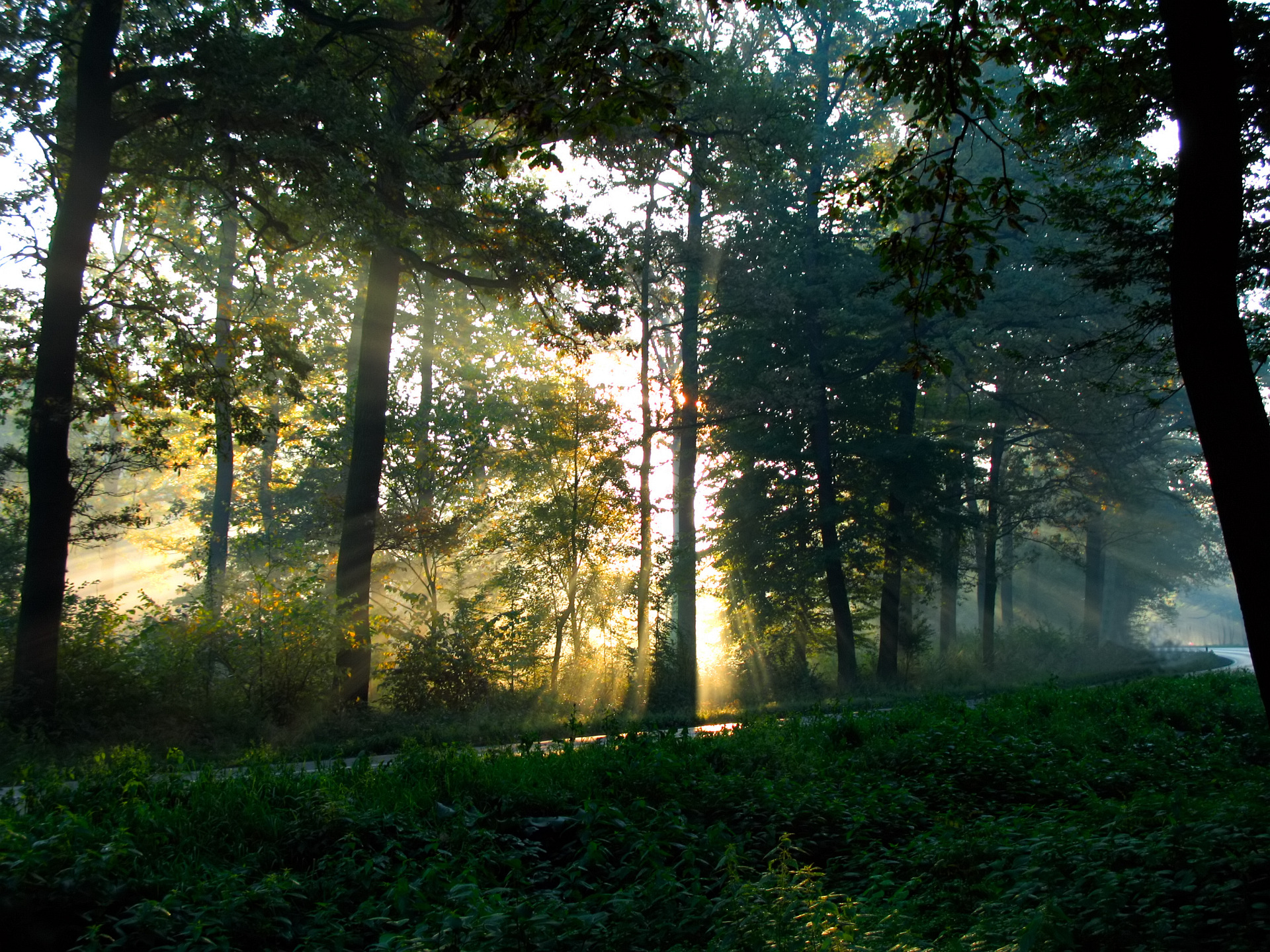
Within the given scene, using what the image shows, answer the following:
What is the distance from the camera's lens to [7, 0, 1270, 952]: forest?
17.8 ft

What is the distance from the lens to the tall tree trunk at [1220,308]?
5.32 m

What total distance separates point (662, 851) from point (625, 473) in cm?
1623

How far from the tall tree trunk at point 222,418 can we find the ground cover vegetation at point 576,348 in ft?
0.56

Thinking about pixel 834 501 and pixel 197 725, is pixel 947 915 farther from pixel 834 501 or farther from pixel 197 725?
pixel 834 501

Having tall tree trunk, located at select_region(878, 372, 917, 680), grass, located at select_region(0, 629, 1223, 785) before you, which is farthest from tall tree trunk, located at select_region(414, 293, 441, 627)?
tall tree trunk, located at select_region(878, 372, 917, 680)

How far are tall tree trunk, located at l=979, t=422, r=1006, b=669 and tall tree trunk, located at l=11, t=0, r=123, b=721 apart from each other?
81.2 ft

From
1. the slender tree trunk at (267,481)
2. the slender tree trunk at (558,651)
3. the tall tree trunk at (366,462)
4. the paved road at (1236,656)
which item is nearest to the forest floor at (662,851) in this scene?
the tall tree trunk at (366,462)

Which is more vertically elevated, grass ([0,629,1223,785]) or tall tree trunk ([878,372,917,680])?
tall tree trunk ([878,372,917,680])

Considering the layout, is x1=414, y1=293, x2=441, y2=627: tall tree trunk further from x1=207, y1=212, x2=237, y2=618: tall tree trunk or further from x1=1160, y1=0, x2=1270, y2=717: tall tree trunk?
x1=1160, y1=0, x2=1270, y2=717: tall tree trunk

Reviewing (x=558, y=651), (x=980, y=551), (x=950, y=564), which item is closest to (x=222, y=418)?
(x=558, y=651)

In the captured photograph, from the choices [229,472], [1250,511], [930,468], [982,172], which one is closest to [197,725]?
[1250,511]

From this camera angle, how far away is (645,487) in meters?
22.8

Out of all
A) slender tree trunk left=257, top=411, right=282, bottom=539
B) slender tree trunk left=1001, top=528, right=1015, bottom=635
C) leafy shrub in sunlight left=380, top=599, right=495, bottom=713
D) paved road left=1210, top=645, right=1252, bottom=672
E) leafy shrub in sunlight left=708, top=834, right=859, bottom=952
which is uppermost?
slender tree trunk left=257, top=411, right=282, bottom=539

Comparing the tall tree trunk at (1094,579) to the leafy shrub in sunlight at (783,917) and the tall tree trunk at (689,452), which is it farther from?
the leafy shrub in sunlight at (783,917)
